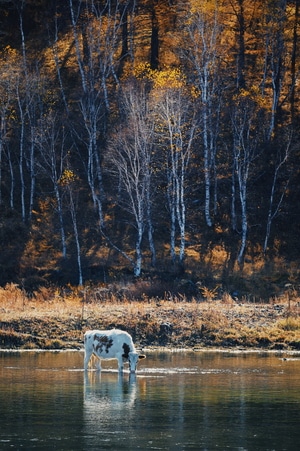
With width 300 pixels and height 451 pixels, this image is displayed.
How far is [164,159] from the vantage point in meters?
67.9

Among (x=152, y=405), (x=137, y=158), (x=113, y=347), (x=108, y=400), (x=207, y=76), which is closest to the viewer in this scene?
(x=152, y=405)

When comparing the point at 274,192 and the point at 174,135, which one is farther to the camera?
the point at 274,192

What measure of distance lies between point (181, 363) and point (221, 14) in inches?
1911

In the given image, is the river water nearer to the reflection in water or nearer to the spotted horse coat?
the reflection in water

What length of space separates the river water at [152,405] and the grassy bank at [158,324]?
4.94 metres

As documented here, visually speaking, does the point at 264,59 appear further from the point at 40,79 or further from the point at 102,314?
the point at 102,314

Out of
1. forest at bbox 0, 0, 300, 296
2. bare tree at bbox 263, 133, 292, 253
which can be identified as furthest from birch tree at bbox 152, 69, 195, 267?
bare tree at bbox 263, 133, 292, 253

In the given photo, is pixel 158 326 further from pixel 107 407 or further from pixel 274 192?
pixel 274 192

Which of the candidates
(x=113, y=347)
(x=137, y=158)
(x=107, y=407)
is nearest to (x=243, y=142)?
(x=137, y=158)

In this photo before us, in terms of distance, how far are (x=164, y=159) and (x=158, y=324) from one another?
27812 mm

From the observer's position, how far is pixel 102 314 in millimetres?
43000

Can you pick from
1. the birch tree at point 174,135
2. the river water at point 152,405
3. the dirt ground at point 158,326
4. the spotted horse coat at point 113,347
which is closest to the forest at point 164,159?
the birch tree at point 174,135

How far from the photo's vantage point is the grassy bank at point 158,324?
40375 millimetres

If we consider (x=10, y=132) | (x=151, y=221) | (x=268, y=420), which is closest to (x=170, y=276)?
(x=151, y=221)
